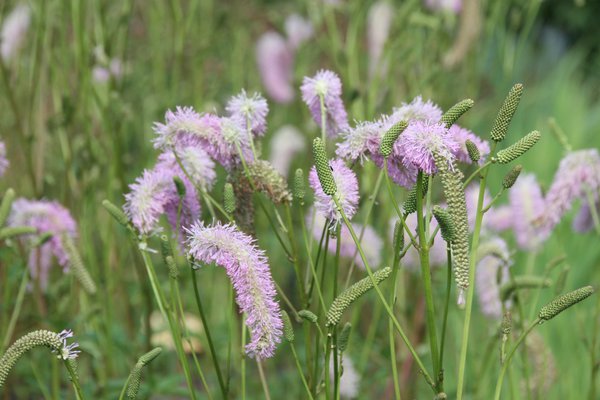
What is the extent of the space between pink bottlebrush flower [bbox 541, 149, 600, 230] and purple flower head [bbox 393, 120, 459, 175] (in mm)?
510

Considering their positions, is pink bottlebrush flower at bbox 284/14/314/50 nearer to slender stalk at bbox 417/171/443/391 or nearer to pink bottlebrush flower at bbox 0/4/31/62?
pink bottlebrush flower at bbox 0/4/31/62

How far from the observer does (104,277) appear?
197cm

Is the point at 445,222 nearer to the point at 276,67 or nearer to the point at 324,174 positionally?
the point at 324,174

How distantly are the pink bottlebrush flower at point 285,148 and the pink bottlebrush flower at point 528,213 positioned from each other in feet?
3.99

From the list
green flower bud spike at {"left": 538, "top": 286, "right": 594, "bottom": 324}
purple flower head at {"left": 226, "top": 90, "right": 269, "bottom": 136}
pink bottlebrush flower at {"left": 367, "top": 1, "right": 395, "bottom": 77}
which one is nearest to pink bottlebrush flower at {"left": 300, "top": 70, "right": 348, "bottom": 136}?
purple flower head at {"left": 226, "top": 90, "right": 269, "bottom": 136}

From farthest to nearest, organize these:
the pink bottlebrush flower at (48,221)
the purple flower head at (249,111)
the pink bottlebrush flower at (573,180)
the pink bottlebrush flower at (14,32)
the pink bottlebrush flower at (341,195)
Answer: the pink bottlebrush flower at (14,32)
the pink bottlebrush flower at (48,221)
the pink bottlebrush flower at (573,180)
the purple flower head at (249,111)
the pink bottlebrush flower at (341,195)

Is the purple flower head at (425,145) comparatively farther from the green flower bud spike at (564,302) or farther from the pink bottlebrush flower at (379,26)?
the pink bottlebrush flower at (379,26)

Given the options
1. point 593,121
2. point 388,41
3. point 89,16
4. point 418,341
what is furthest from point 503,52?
point 593,121

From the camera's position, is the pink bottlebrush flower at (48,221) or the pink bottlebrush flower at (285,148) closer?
the pink bottlebrush flower at (48,221)

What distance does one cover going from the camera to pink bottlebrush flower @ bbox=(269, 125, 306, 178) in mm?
2728

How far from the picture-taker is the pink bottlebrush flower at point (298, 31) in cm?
309

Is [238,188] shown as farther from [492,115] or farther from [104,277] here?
[492,115]

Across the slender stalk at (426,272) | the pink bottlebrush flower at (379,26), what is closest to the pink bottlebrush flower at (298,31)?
the pink bottlebrush flower at (379,26)

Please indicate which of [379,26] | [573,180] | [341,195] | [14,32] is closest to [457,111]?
[341,195]
